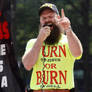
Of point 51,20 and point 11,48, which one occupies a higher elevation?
point 51,20

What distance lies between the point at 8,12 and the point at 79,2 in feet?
33.5

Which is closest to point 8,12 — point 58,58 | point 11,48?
point 11,48

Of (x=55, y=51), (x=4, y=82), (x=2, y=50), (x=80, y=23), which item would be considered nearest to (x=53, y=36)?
(x=55, y=51)

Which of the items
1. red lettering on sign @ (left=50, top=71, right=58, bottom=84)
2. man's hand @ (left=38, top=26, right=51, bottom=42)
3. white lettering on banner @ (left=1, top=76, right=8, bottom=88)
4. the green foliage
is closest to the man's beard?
man's hand @ (left=38, top=26, right=51, bottom=42)

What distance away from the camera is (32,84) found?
3.83 meters

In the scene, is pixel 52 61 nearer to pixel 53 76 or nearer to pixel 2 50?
pixel 53 76

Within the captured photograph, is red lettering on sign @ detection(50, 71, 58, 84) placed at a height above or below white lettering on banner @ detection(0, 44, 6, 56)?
below

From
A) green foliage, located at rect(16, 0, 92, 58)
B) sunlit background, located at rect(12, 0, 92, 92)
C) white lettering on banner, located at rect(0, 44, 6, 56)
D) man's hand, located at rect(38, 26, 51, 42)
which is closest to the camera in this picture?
man's hand, located at rect(38, 26, 51, 42)

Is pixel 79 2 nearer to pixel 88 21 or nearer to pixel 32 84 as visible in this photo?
pixel 88 21

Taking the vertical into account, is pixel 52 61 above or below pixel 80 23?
below

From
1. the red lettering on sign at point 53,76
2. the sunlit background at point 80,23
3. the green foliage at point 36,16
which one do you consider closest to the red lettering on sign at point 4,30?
the red lettering on sign at point 53,76

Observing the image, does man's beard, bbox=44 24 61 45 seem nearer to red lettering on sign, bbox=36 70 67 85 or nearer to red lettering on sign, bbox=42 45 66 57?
red lettering on sign, bbox=42 45 66 57

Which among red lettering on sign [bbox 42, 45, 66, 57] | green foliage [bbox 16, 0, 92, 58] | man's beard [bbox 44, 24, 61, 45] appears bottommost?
red lettering on sign [bbox 42, 45, 66, 57]

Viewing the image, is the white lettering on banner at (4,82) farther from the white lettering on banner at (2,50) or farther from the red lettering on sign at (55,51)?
the red lettering on sign at (55,51)
